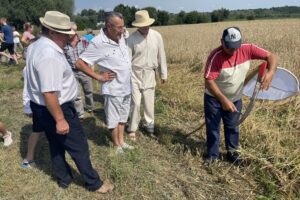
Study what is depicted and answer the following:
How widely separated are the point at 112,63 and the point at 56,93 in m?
1.25

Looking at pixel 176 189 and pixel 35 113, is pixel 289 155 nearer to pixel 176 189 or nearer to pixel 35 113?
pixel 176 189

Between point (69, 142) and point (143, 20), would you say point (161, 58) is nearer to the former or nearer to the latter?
point (143, 20)

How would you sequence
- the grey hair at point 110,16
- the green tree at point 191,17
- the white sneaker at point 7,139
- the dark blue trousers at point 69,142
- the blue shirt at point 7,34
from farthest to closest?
the green tree at point 191,17 → the blue shirt at point 7,34 → the white sneaker at point 7,139 → the grey hair at point 110,16 → the dark blue trousers at point 69,142

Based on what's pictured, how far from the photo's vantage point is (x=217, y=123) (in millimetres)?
4176

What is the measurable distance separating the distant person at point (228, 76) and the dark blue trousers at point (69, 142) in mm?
1470

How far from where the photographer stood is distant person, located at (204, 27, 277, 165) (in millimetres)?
3693

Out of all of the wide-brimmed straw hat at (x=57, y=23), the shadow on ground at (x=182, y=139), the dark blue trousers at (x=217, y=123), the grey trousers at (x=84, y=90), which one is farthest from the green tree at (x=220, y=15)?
the wide-brimmed straw hat at (x=57, y=23)

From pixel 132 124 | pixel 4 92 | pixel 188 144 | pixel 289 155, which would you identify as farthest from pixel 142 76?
pixel 4 92

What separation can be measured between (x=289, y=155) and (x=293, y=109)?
1.61 m

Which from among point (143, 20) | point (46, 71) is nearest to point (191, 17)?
point (143, 20)

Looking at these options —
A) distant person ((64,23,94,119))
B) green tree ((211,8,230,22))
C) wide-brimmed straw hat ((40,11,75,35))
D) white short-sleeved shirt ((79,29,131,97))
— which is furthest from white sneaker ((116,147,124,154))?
green tree ((211,8,230,22))

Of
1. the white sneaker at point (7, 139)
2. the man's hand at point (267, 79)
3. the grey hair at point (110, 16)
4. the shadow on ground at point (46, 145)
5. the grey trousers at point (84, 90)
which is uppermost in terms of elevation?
the grey hair at point (110, 16)

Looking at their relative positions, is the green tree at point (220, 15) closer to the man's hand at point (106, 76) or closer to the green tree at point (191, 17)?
the green tree at point (191, 17)

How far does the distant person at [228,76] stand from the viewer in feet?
12.1
